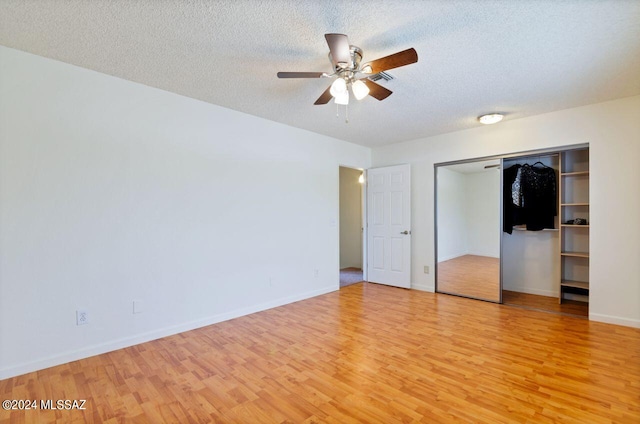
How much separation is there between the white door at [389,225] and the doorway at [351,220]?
1196 mm

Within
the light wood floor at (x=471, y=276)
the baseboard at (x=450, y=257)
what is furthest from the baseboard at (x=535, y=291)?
the baseboard at (x=450, y=257)

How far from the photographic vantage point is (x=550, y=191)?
4.16 m

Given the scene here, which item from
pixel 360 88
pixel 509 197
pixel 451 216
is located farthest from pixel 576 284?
pixel 360 88

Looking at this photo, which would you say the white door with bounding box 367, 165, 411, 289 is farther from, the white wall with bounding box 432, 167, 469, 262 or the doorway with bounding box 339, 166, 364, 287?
the doorway with bounding box 339, 166, 364, 287

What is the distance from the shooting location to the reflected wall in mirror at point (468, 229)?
14.2 feet

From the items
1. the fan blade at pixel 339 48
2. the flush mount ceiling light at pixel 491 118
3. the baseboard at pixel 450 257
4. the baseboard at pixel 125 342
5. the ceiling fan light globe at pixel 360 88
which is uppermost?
the flush mount ceiling light at pixel 491 118

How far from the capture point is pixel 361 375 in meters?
2.26

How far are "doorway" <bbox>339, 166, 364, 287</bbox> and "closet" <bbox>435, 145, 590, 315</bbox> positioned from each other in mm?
2159

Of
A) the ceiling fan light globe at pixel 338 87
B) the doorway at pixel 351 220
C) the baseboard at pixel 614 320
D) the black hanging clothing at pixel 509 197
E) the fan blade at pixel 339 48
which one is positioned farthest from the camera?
the doorway at pixel 351 220

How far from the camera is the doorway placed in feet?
21.7

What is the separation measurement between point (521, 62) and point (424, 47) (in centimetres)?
90

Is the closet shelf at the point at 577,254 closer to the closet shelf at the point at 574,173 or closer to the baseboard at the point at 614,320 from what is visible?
the baseboard at the point at 614,320

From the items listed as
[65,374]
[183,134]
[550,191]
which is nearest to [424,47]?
[183,134]

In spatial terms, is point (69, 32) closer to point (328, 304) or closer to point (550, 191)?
point (328, 304)
